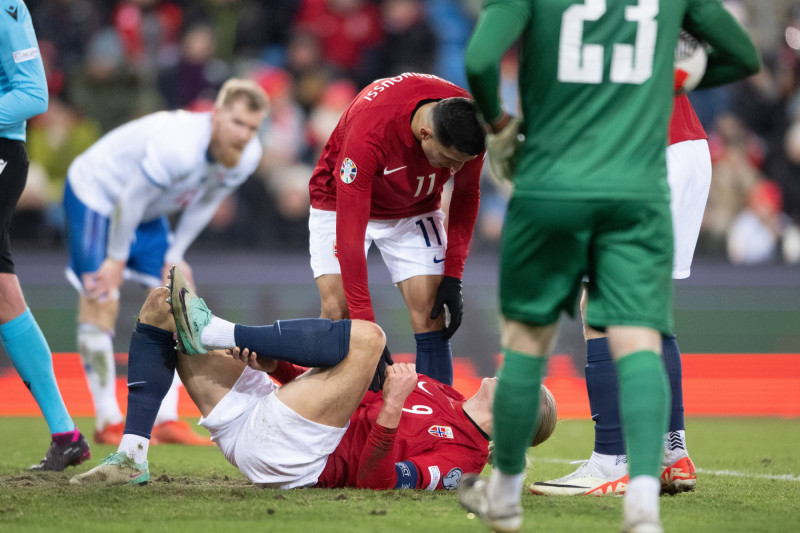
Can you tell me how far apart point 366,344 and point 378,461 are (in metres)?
0.50

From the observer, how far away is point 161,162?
6.74 meters

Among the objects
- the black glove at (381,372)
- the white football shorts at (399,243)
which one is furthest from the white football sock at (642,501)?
the white football shorts at (399,243)

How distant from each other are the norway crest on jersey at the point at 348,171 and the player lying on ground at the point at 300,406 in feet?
2.75

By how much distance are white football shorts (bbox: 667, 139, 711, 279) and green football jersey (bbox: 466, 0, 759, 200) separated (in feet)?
Answer: 4.64

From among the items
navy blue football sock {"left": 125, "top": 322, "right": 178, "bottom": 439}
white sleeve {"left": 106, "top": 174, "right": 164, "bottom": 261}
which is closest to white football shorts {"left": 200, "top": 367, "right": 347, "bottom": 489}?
navy blue football sock {"left": 125, "top": 322, "right": 178, "bottom": 439}

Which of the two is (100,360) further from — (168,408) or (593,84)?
(593,84)

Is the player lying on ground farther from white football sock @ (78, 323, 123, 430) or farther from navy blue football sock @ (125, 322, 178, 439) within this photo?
white football sock @ (78, 323, 123, 430)

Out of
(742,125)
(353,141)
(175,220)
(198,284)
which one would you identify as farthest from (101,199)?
(742,125)

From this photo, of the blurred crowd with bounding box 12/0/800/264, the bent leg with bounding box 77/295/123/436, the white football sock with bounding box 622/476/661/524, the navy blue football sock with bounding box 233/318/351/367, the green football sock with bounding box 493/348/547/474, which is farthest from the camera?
the blurred crowd with bounding box 12/0/800/264

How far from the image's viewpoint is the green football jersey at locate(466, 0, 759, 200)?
3.35 meters

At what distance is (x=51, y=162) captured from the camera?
13.5 m

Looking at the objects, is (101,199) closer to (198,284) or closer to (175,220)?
(198,284)

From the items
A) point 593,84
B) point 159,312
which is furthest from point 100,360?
point 593,84

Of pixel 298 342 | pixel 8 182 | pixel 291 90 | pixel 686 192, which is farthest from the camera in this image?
pixel 291 90
